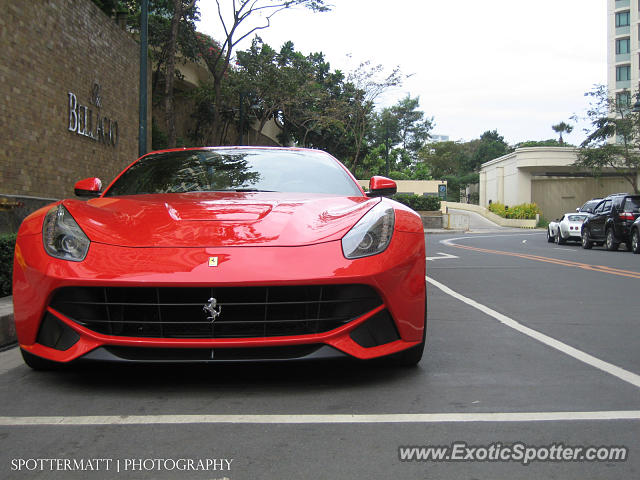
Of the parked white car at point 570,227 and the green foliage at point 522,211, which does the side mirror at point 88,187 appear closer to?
the parked white car at point 570,227

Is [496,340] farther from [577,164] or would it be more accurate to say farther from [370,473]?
[577,164]

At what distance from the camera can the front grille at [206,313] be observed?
324cm

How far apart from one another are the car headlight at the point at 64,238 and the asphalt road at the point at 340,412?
0.70 meters

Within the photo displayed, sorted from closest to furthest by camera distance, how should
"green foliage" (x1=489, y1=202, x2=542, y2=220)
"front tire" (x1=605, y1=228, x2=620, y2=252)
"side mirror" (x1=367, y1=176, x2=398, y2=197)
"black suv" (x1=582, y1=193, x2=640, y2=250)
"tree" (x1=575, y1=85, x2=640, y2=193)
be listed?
"side mirror" (x1=367, y1=176, x2=398, y2=197) → "black suv" (x1=582, y1=193, x2=640, y2=250) → "front tire" (x1=605, y1=228, x2=620, y2=252) → "tree" (x1=575, y1=85, x2=640, y2=193) → "green foliage" (x1=489, y1=202, x2=542, y2=220)

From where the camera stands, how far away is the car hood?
340cm

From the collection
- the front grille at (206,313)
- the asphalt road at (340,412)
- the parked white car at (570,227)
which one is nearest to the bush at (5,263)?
the asphalt road at (340,412)

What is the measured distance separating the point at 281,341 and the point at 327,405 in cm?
37

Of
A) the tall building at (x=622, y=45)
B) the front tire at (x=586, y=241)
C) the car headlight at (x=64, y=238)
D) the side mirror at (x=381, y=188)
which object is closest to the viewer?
the car headlight at (x=64, y=238)

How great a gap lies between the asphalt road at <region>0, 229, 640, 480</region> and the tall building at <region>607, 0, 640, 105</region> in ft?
221

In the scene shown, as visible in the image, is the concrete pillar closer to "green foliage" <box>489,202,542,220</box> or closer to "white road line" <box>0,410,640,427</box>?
"green foliage" <box>489,202,542,220</box>

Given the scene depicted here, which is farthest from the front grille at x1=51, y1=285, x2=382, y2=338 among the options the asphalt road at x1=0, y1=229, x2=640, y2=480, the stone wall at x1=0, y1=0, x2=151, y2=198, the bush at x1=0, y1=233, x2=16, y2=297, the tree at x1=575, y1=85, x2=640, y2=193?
the tree at x1=575, y1=85, x2=640, y2=193
